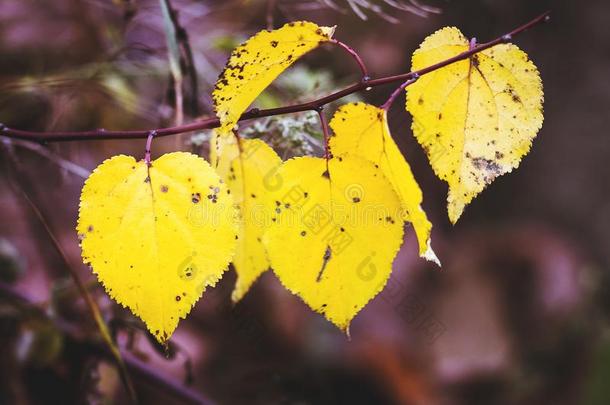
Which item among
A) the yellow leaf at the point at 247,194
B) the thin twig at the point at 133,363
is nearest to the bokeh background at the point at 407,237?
the thin twig at the point at 133,363

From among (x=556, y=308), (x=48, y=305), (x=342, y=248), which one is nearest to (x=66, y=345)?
(x=48, y=305)

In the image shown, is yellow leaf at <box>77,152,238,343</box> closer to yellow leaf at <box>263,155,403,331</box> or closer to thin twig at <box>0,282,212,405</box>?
yellow leaf at <box>263,155,403,331</box>

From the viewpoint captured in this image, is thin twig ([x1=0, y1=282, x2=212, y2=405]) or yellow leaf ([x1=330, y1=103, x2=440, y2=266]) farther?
thin twig ([x1=0, y1=282, x2=212, y2=405])

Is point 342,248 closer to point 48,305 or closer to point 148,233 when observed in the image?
point 148,233

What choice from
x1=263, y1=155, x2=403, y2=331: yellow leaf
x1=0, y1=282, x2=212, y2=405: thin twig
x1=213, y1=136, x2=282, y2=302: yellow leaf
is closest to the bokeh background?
Answer: x1=0, y1=282, x2=212, y2=405: thin twig

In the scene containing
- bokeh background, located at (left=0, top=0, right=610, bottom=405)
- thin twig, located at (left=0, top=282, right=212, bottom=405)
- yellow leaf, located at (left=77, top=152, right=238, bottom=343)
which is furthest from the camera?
bokeh background, located at (left=0, top=0, right=610, bottom=405)

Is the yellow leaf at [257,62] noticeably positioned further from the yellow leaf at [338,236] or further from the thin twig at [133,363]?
the thin twig at [133,363]

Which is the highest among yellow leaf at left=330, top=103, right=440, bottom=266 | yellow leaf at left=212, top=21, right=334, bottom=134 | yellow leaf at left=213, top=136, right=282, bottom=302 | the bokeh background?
yellow leaf at left=212, top=21, right=334, bottom=134
